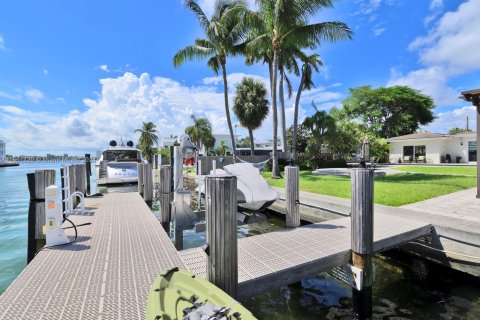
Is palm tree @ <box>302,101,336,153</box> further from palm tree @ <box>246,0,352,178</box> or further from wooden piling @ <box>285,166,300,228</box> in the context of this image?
wooden piling @ <box>285,166,300,228</box>

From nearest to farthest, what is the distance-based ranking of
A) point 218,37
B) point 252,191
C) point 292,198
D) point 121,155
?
point 292,198 → point 252,191 → point 218,37 → point 121,155

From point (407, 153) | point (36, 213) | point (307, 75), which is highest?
point (307, 75)

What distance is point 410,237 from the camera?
5215mm

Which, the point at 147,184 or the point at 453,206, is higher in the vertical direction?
the point at 147,184

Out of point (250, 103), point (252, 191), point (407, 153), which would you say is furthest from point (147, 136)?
point (252, 191)

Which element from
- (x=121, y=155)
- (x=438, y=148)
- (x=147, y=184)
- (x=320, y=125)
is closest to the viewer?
(x=147, y=184)

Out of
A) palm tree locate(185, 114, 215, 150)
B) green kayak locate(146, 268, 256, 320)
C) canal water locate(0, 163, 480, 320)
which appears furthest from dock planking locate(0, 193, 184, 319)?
palm tree locate(185, 114, 215, 150)

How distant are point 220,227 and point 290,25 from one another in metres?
13.9

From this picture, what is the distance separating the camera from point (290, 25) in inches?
561

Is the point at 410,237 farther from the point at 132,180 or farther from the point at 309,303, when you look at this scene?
the point at 132,180

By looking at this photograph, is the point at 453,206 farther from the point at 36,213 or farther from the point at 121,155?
the point at 121,155

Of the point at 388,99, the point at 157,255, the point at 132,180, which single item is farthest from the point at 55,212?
the point at 388,99

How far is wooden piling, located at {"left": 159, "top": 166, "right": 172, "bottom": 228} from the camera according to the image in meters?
7.89

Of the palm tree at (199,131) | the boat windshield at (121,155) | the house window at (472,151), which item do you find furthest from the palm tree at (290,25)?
the palm tree at (199,131)
